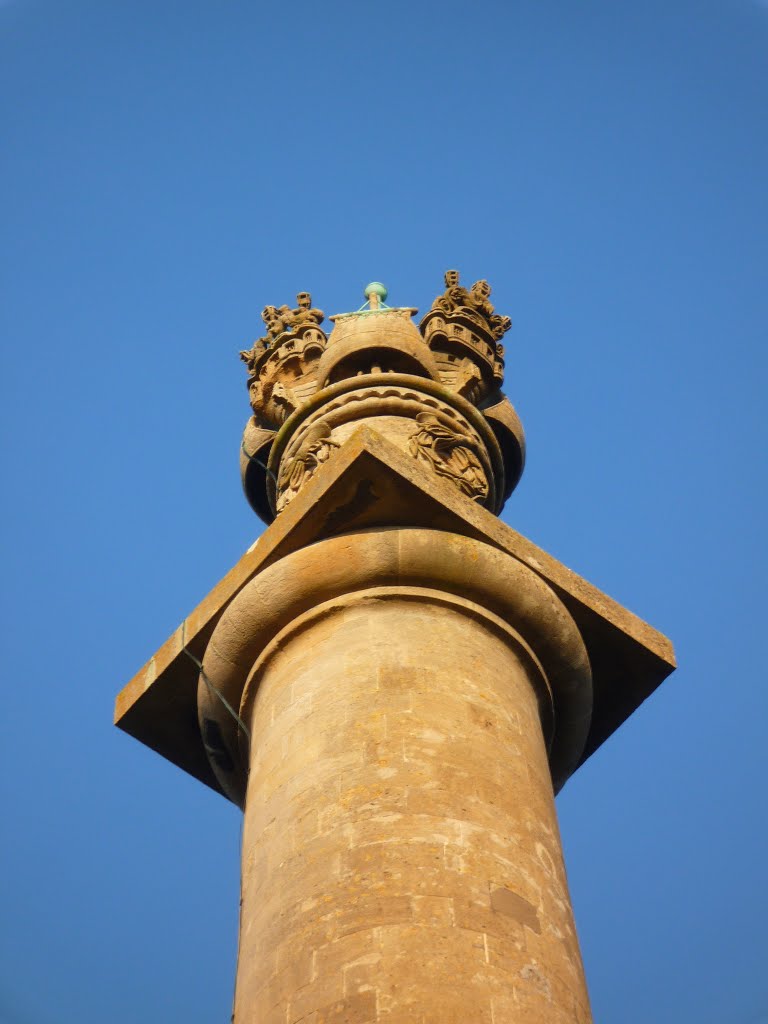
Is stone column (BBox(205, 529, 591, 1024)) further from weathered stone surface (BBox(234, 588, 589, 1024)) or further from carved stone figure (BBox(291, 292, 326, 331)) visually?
carved stone figure (BBox(291, 292, 326, 331))

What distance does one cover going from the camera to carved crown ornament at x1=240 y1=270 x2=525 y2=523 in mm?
10219

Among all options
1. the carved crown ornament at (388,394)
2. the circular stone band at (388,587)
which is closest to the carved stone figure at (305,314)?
the carved crown ornament at (388,394)

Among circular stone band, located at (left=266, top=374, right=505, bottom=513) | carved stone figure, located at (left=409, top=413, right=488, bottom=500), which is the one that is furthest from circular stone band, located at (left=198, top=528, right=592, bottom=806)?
circular stone band, located at (left=266, top=374, right=505, bottom=513)

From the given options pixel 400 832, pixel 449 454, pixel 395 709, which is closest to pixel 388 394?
pixel 449 454

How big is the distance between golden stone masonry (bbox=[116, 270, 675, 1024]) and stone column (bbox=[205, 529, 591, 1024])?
0.01 meters

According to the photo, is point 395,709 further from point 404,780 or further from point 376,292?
point 376,292

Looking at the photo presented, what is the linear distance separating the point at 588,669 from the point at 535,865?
2303 mm

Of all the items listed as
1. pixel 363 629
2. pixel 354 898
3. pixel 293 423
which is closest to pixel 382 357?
pixel 293 423

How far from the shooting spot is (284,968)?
6.05m

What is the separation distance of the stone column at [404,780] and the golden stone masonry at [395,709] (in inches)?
0.5

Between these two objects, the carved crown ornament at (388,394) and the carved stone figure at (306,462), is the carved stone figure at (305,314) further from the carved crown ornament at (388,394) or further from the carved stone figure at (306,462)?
the carved stone figure at (306,462)

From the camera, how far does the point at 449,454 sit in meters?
10.1

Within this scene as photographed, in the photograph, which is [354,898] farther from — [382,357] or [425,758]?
[382,357]

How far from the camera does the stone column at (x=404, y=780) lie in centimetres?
582
